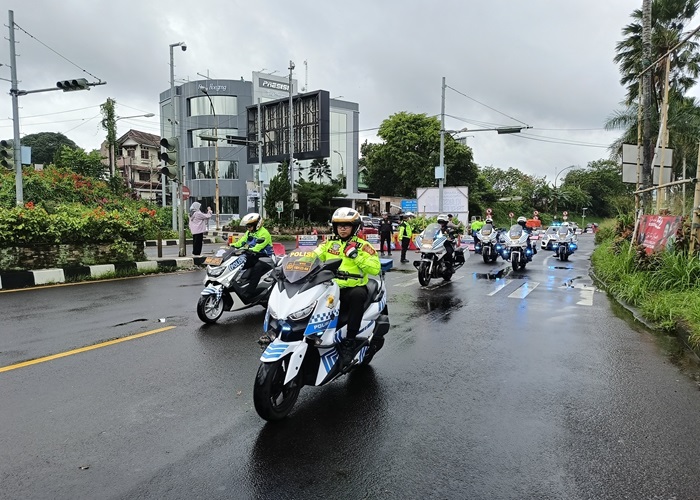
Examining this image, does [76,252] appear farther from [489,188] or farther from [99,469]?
[489,188]

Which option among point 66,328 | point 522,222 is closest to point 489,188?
point 522,222

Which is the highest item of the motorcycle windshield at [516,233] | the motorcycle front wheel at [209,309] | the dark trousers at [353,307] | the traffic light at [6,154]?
the traffic light at [6,154]

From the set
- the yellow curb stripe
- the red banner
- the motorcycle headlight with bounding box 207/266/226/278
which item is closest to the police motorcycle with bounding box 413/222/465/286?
the red banner

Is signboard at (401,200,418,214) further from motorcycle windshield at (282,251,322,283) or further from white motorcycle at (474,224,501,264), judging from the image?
motorcycle windshield at (282,251,322,283)

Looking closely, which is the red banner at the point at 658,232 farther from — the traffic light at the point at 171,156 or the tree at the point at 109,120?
the tree at the point at 109,120

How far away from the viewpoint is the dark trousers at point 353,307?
4.50 metres

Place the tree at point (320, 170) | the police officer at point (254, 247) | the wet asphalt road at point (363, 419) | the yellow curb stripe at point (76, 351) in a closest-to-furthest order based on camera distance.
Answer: the wet asphalt road at point (363, 419)
the yellow curb stripe at point (76, 351)
the police officer at point (254, 247)
the tree at point (320, 170)

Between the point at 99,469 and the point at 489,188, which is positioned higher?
the point at 489,188

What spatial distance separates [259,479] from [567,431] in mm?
2269

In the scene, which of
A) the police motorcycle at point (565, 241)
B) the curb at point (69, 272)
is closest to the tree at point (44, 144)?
the curb at point (69, 272)

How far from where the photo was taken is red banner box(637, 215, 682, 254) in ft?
31.8

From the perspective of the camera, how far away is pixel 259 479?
296 cm

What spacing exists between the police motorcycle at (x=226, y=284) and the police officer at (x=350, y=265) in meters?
2.44

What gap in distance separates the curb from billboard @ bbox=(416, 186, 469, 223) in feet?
66.3
